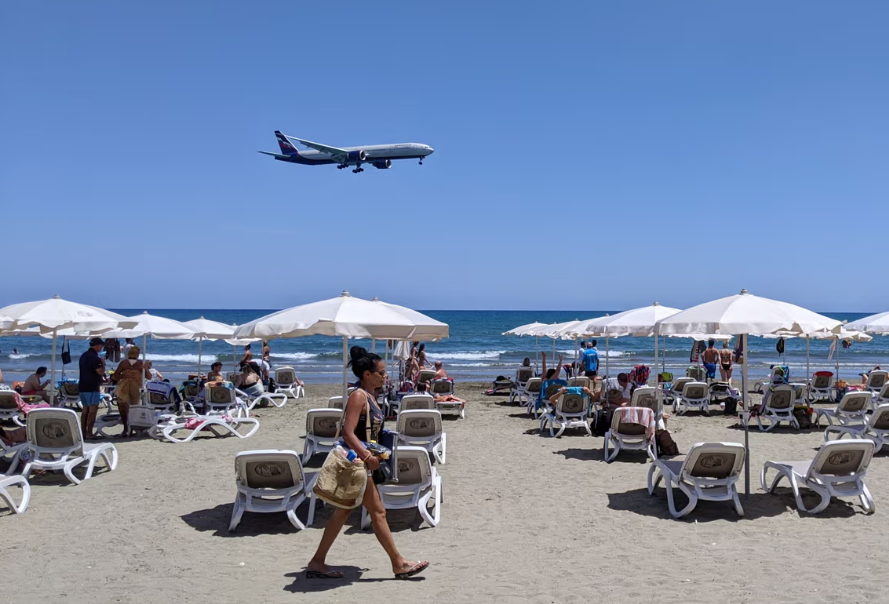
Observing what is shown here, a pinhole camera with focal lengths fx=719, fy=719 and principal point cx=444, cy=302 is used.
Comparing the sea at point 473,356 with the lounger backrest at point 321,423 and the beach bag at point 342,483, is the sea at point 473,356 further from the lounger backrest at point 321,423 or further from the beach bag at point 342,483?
the beach bag at point 342,483

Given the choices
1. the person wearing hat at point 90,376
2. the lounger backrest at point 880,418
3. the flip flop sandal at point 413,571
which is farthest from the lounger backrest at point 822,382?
the person wearing hat at point 90,376

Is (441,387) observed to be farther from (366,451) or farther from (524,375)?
(366,451)

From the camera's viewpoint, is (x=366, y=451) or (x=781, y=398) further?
(x=781, y=398)

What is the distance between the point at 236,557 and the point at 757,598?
3.33 m

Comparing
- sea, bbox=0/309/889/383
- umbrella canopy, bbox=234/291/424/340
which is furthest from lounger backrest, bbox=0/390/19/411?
sea, bbox=0/309/889/383

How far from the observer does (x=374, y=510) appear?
14.0 feet

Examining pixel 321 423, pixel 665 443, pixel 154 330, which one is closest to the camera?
pixel 665 443

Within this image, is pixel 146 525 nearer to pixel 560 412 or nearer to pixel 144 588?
pixel 144 588

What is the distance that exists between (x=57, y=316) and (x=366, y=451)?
22.0 ft

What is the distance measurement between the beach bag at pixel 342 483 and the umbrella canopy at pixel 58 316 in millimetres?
6345

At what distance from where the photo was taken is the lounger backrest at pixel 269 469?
552 cm

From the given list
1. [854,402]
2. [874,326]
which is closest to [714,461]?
[854,402]

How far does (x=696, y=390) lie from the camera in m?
13.1

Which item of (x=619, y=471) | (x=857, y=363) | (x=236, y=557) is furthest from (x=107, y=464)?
(x=857, y=363)
